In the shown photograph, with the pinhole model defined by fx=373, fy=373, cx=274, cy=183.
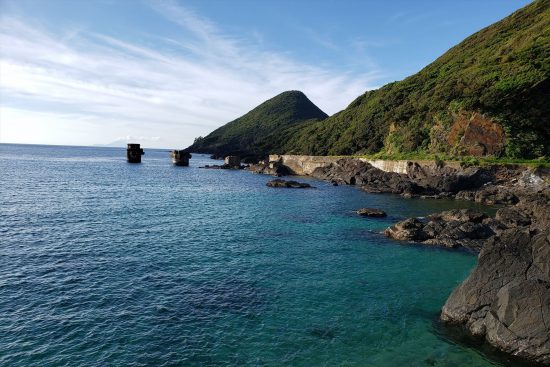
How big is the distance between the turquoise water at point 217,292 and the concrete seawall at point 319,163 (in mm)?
42119

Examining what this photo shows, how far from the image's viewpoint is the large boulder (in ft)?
56.5

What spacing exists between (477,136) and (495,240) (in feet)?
206

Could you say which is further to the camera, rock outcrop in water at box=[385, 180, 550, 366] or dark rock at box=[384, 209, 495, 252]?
dark rock at box=[384, 209, 495, 252]

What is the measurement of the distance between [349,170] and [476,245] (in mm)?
64929

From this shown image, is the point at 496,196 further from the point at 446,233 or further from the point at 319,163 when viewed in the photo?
the point at 319,163

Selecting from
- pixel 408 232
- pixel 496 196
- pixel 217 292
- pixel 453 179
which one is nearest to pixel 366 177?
pixel 453 179

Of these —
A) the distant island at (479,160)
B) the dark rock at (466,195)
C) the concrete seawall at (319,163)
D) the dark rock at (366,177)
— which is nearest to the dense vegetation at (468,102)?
the distant island at (479,160)

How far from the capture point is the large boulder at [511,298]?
17.2m

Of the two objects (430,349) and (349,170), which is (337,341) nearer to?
(430,349)

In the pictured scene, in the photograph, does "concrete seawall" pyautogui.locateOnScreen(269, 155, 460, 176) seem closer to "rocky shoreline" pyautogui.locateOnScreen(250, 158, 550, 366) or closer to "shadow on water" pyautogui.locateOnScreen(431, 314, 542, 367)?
"rocky shoreline" pyautogui.locateOnScreen(250, 158, 550, 366)

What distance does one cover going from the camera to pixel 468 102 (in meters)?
82.2

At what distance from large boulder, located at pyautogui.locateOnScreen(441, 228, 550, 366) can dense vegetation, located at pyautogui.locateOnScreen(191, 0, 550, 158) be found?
61.6 meters

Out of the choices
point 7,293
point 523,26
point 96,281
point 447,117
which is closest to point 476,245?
point 96,281

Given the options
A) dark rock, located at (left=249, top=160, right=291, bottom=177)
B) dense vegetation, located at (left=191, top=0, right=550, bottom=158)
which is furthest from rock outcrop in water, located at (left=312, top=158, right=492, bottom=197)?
dark rock, located at (left=249, top=160, right=291, bottom=177)
